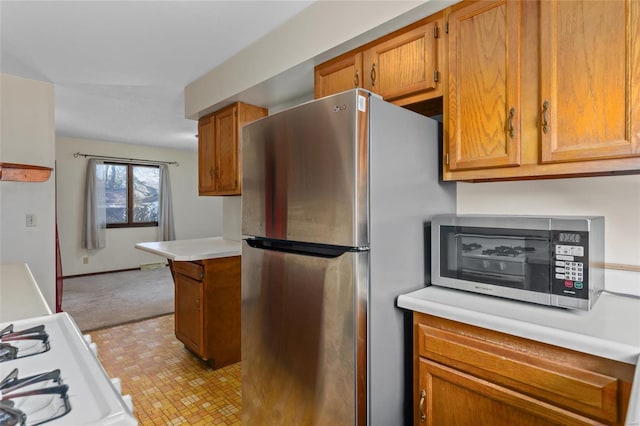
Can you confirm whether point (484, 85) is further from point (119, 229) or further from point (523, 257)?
point (119, 229)

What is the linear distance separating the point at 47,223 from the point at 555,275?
383 centimetres

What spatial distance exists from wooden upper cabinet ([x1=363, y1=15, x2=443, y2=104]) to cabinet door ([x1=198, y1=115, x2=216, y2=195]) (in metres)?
1.80

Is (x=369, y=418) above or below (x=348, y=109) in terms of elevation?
below

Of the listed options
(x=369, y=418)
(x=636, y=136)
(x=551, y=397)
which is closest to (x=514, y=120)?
(x=636, y=136)

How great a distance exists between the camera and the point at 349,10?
1723 mm

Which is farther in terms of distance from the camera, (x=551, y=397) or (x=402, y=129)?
(x=402, y=129)

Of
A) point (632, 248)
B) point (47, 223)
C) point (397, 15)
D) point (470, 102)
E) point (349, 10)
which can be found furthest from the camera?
point (47, 223)

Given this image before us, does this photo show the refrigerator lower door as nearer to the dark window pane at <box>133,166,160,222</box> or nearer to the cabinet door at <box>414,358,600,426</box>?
the cabinet door at <box>414,358,600,426</box>

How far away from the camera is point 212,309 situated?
255 centimetres

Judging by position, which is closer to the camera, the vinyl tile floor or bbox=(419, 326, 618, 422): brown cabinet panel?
bbox=(419, 326, 618, 422): brown cabinet panel

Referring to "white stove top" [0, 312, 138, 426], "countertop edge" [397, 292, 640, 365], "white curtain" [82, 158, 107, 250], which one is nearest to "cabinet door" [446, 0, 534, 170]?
"countertop edge" [397, 292, 640, 365]

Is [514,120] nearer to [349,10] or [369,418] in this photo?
[349,10]

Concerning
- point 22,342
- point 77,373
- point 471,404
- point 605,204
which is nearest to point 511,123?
point 605,204

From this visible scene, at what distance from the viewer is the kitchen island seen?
2535mm
